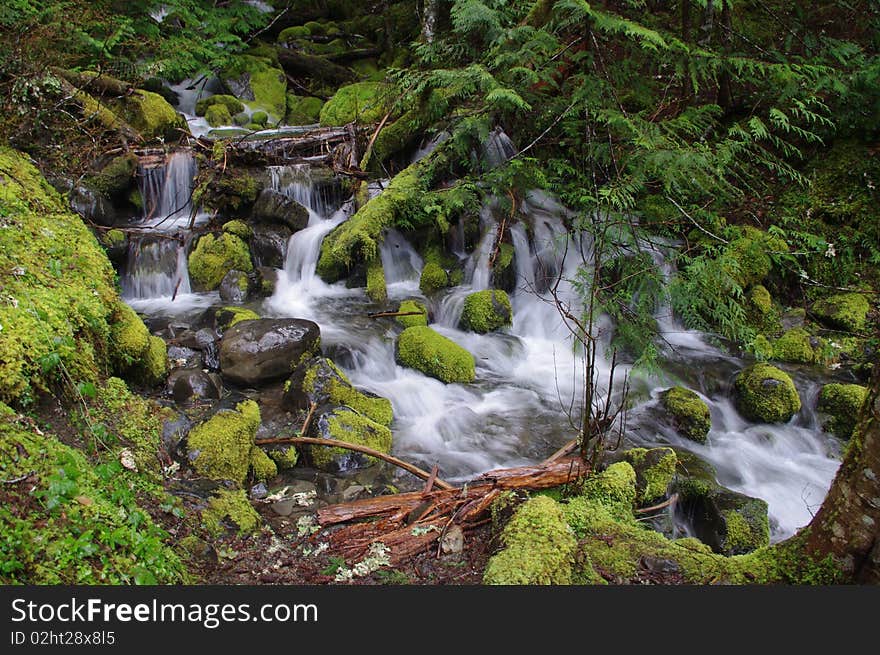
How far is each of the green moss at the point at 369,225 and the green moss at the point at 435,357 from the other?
7.66 ft

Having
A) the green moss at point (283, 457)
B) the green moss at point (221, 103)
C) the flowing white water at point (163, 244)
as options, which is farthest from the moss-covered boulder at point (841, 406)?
the green moss at point (221, 103)

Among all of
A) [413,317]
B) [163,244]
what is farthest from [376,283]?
[163,244]

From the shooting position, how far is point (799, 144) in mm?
10969

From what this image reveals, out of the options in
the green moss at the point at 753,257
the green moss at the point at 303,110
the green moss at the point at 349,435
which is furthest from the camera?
the green moss at the point at 303,110

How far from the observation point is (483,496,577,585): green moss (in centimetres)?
289

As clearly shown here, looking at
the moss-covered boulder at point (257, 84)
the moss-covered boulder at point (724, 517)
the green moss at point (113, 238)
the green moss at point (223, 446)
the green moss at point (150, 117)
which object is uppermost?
the moss-covered boulder at point (257, 84)

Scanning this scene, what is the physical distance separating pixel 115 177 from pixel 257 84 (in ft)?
26.6

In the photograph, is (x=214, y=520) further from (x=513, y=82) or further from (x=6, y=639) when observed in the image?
(x=513, y=82)

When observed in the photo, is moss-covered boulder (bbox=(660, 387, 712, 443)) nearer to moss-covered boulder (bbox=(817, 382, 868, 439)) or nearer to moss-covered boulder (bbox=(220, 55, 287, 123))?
moss-covered boulder (bbox=(817, 382, 868, 439))

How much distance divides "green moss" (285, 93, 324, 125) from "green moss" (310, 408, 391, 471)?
460 inches

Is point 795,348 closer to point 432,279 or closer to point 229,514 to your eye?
point 432,279

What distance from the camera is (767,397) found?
6.93m

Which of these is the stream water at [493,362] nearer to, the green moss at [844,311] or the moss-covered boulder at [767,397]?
the moss-covered boulder at [767,397]

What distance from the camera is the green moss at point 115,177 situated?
9.50 m
